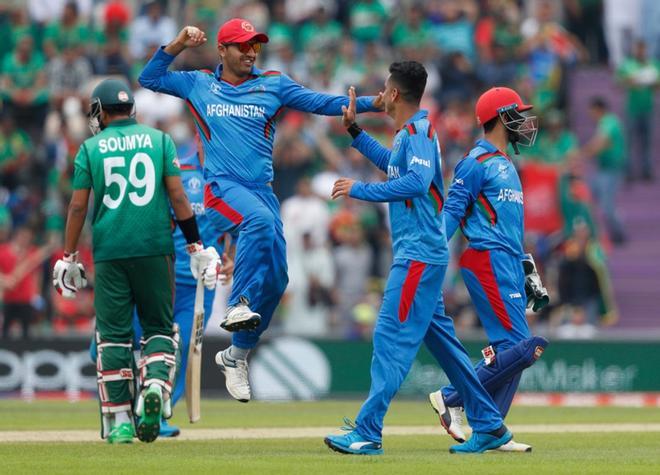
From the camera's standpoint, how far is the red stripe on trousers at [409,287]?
11.6 metres

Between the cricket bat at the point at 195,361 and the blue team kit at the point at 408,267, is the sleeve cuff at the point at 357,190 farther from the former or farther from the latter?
the cricket bat at the point at 195,361

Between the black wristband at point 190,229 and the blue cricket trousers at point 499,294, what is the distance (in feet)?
7.18

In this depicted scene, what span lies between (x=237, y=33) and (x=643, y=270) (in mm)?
15258

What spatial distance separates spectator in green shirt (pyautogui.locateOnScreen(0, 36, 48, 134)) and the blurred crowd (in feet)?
0.10

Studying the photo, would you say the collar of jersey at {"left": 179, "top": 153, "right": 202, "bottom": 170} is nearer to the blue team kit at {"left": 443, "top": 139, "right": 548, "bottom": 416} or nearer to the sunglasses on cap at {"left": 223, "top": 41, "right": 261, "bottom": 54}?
the sunglasses on cap at {"left": 223, "top": 41, "right": 261, "bottom": 54}

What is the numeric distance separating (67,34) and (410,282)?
52.4 ft

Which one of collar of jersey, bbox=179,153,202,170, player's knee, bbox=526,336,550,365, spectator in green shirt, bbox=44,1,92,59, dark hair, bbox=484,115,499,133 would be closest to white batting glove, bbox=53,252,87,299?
collar of jersey, bbox=179,153,202,170

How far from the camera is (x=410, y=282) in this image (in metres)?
11.7

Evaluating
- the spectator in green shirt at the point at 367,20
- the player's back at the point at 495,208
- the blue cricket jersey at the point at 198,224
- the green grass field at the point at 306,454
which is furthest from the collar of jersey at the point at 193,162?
the spectator in green shirt at the point at 367,20

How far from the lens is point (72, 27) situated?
2639 cm

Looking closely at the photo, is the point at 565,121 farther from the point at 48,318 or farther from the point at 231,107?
the point at 231,107

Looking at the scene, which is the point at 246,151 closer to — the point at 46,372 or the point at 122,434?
the point at 122,434

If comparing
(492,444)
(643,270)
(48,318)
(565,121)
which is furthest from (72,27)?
(492,444)

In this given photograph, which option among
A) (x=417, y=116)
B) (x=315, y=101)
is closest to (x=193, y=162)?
(x=315, y=101)
